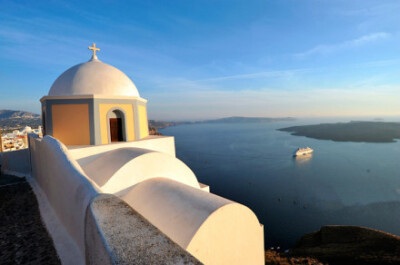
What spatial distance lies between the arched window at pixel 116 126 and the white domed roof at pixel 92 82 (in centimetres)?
66

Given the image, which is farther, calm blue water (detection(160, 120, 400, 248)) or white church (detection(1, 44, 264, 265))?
calm blue water (detection(160, 120, 400, 248))

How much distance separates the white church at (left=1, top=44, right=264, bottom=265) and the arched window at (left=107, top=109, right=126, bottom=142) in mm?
30

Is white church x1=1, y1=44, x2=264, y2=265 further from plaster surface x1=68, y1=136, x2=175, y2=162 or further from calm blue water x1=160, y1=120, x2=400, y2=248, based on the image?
calm blue water x1=160, y1=120, x2=400, y2=248

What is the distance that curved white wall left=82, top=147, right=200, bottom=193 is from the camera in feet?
14.6

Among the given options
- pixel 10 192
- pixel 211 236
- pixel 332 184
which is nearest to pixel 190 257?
pixel 211 236

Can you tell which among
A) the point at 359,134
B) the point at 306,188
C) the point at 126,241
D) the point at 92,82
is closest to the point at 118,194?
the point at 126,241

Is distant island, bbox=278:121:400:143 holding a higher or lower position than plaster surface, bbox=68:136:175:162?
lower

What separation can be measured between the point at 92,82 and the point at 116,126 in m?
1.56

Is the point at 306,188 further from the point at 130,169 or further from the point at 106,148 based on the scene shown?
the point at 130,169

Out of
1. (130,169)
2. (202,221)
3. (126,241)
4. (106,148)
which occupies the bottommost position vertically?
(202,221)

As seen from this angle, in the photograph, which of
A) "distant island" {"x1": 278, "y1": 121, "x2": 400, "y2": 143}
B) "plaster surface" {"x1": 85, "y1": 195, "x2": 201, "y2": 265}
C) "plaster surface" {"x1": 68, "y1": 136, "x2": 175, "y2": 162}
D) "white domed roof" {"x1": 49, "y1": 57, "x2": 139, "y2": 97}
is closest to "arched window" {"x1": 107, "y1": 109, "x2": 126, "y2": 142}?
"plaster surface" {"x1": 68, "y1": 136, "x2": 175, "y2": 162}

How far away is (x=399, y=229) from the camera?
16.5 meters

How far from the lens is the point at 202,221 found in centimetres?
326

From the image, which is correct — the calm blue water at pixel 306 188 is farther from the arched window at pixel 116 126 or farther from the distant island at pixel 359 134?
the distant island at pixel 359 134
